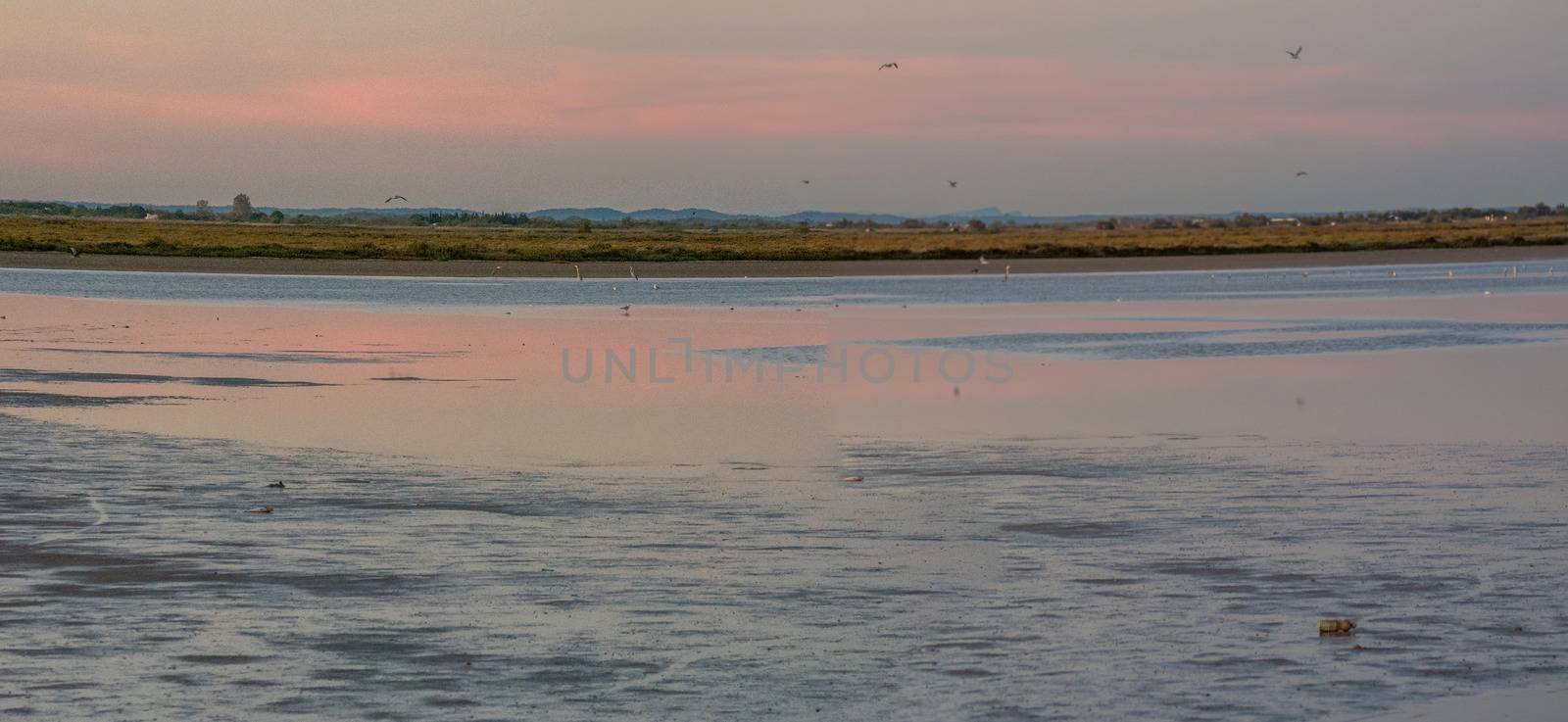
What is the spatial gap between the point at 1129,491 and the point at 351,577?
22.0ft

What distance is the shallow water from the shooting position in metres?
8.38

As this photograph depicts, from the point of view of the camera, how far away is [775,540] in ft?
40.3

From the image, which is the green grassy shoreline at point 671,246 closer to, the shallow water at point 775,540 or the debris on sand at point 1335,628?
the shallow water at point 775,540

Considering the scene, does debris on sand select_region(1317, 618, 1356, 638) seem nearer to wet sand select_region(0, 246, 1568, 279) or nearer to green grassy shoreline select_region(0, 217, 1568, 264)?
wet sand select_region(0, 246, 1568, 279)

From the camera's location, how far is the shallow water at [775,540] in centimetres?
838

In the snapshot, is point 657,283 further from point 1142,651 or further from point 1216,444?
point 1142,651

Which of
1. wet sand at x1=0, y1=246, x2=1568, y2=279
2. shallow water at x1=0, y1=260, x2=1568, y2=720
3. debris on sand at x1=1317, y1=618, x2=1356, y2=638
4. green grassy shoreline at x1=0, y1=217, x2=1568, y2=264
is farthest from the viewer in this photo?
green grassy shoreline at x1=0, y1=217, x2=1568, y2=264

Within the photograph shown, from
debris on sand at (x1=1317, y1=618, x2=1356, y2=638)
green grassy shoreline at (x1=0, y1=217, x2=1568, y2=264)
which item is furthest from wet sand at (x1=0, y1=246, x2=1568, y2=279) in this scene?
debris on sand at (x1=1317, y1=618, x2=1356, y2=638)

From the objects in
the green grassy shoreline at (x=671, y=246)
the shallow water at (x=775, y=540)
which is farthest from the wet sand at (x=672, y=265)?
the shallow water at (x=775, y=540)

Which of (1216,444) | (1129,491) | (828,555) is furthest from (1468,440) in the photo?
(828,555)

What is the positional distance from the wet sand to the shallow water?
5423 cm

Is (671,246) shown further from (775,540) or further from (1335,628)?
(1335,628)

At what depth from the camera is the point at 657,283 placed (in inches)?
2854

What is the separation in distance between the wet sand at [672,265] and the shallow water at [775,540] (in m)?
54.2
